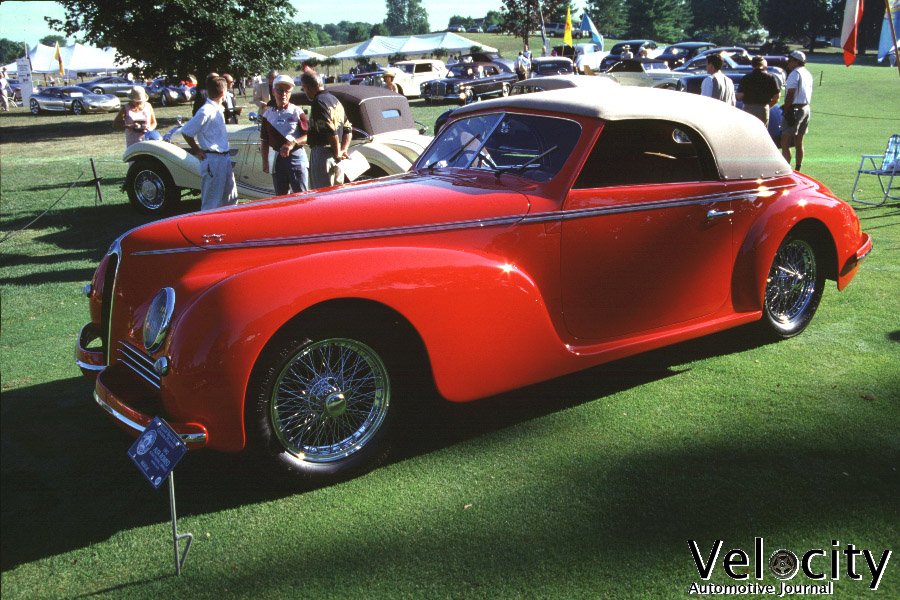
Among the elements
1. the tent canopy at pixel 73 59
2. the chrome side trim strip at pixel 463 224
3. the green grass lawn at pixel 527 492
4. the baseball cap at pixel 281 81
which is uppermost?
the tent canopy at pixel 73 59

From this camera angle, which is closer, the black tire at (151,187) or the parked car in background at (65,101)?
the black tire at (151,187)

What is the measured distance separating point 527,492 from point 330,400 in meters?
0.98

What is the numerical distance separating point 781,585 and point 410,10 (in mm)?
188436

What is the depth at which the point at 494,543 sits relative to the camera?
3.06 m

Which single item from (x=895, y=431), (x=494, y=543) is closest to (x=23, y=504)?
(x=494, y=543)

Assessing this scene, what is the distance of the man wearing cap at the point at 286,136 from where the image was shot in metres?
8.28

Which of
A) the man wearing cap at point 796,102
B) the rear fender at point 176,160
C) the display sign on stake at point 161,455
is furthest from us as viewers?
the man wearing cap at point 796,102

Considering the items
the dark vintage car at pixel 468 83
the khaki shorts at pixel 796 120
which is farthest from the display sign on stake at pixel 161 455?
the dark vintage car at pixel 468 83

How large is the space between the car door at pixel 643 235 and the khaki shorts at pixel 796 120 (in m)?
8.39

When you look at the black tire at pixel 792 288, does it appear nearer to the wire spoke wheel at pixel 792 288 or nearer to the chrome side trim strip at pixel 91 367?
the wire spoke wheel at pixel 792 288

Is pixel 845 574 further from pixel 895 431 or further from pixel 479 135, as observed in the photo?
pixel 479 135

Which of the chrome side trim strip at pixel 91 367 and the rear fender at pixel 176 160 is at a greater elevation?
the rear fender at pixel 176 160

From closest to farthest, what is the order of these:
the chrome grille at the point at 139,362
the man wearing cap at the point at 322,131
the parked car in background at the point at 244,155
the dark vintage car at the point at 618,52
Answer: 1. the chrome grille at the point at 139,362
2. the man wearing cap at the point at 322,131
3. the parked car in background at the point at 244,155
4. the dark vintage car at the point at 618,52

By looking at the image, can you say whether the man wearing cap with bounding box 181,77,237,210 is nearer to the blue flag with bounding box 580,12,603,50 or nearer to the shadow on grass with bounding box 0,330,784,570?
the shadow on grass with bounding box 0,330,784,570
